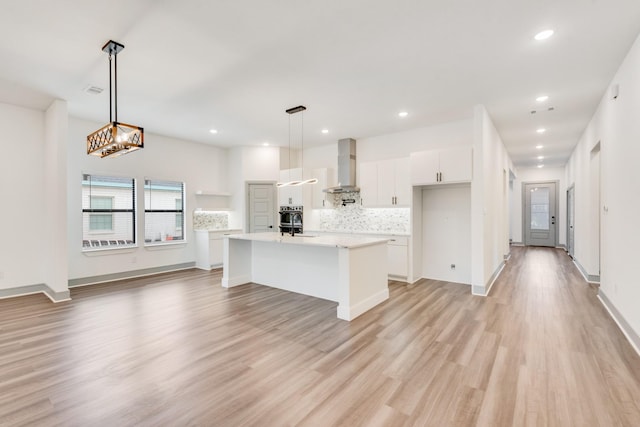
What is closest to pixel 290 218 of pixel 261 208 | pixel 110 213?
pixel 261 208

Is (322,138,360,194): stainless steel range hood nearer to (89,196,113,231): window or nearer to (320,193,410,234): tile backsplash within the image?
(320,193,410,234): tile backsplash

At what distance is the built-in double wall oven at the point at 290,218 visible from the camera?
7305 mm

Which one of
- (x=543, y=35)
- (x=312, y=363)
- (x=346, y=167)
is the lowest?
(x=312, y=363)

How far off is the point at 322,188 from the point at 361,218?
1.20m

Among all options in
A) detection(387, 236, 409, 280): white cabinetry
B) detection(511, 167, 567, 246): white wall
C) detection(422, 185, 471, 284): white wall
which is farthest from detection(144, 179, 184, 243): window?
detection(511, 167, 567, 246): white wall

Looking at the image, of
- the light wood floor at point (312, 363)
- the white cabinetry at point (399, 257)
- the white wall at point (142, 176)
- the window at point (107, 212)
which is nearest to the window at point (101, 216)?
the window at point (107, 212)

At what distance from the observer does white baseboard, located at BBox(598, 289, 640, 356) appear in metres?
2.99

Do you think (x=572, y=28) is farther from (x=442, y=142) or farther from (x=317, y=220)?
(x=317, y=220)

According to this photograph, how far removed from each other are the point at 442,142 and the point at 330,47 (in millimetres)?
3522

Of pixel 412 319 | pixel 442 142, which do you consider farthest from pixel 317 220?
pixel 412 319

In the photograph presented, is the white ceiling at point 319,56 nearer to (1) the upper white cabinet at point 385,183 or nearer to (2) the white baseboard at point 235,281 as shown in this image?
(1) the upper white cabinet at point 385,183

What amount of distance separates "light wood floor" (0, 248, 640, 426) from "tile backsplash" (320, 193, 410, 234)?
198cm

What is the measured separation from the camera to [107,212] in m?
6.05

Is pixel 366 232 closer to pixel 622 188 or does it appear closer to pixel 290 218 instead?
pixel 290 218
